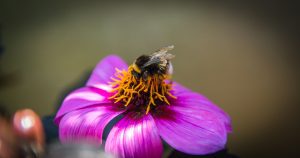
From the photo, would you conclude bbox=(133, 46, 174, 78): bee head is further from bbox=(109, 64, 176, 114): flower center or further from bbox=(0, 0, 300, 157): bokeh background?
bbox=(0, 0, 300, 157): bokeh background

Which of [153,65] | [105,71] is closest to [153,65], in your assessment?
[153,65]

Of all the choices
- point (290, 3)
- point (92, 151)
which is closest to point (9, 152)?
point (92, 151)

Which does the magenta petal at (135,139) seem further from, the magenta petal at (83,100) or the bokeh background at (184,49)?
the bokeh background at (184,49)

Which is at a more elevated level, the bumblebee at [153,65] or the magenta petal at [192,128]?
the bumblebee at [153,65]

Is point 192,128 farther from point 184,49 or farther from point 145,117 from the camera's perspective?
point 184,49

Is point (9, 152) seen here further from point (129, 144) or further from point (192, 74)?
point (192, 74)

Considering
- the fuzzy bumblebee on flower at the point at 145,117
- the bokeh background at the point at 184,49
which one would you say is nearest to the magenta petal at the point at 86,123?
the fuzzy bumblebee on flower at the point at 145,117

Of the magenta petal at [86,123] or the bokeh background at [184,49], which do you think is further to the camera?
the bokeh background at [184,49]
